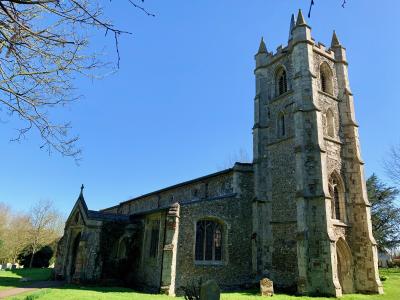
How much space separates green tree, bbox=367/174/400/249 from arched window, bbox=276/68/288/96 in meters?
18.2

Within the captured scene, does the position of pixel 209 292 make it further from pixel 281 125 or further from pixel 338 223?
pixel 281 125

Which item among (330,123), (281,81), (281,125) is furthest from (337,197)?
(281,81)

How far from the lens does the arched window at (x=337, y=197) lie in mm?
21062

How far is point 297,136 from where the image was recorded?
2123 cm

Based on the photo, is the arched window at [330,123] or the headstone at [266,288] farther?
the arched window at [330,123]

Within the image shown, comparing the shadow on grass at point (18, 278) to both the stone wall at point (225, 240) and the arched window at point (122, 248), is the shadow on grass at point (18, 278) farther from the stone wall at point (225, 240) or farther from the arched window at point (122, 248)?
the stone wall at point (225, 240)

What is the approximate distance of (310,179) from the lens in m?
19.9

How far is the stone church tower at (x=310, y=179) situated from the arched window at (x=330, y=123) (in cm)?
7

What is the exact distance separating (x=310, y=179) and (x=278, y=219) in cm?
365

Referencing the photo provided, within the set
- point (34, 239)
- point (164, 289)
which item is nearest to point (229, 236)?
point (164, 289)

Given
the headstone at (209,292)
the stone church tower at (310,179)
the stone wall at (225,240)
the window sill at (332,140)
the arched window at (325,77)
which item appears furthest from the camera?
the arched window at (325,77)

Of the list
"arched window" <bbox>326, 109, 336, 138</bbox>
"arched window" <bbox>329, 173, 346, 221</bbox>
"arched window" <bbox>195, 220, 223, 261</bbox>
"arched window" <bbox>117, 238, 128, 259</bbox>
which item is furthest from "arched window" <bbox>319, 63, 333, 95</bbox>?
A: "arched window" <bbox>117, 238, 128, 259</bbox>

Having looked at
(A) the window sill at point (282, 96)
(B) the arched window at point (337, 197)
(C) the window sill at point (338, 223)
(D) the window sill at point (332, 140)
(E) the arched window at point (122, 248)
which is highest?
(A) the window sill at point (282, 96)

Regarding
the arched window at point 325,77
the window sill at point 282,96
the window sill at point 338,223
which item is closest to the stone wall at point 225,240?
the window sill at point 338,223
